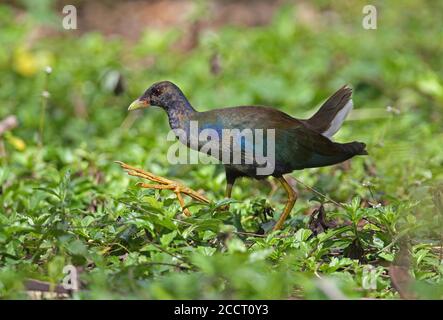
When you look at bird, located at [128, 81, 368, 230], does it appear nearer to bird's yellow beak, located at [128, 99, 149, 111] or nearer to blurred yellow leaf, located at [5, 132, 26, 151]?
bird's yellow beak, located at [128, 99, 149, 111]

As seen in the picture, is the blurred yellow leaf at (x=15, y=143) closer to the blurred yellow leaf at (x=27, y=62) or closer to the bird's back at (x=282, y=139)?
the bird's back at (x=282, y=139)

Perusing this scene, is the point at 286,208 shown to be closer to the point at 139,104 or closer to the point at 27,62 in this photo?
the point at 139,104

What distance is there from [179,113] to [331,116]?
A: 0.91m

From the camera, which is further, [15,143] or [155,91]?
[15,143]

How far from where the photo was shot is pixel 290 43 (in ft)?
29.6

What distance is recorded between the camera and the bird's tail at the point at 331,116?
524 centimetres

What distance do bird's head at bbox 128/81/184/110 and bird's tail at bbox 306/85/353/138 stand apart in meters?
0.81

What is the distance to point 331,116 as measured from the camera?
526 cm

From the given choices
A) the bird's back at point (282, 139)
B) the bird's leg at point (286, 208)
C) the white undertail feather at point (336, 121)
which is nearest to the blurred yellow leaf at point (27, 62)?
the bird's back at point (282, 139)

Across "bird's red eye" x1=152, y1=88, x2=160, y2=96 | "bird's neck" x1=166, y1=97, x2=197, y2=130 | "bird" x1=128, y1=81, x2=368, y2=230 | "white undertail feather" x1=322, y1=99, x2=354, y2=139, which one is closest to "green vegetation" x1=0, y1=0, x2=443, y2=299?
"bird" x1=128, y1=81, x2=368, y2=230

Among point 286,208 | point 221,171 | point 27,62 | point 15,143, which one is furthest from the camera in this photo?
point 27,62

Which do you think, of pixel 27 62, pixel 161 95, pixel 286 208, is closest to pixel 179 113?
pixel 161 95

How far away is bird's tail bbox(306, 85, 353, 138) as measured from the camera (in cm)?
524
